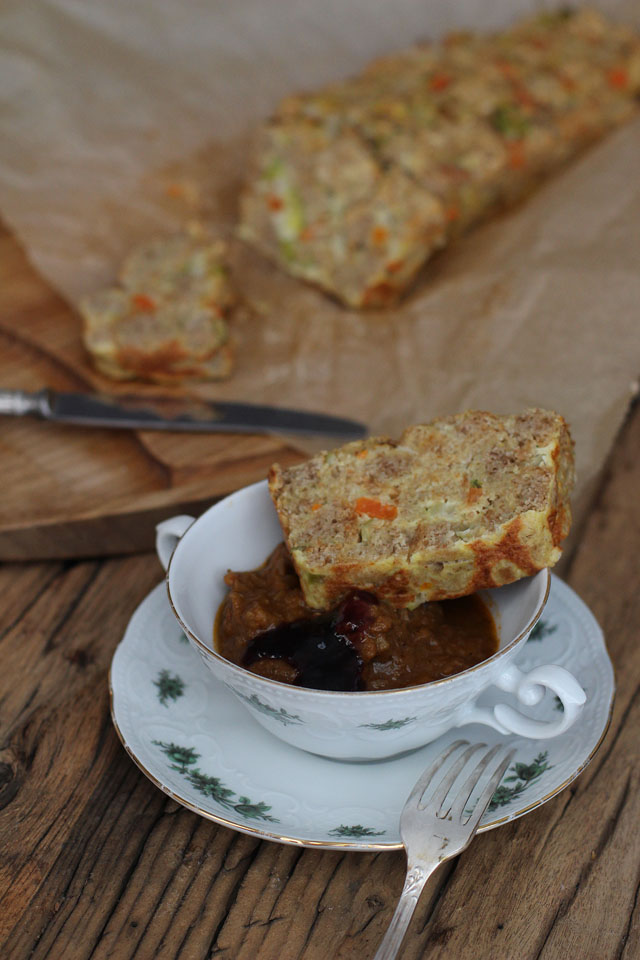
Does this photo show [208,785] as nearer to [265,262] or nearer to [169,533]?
[169,533]

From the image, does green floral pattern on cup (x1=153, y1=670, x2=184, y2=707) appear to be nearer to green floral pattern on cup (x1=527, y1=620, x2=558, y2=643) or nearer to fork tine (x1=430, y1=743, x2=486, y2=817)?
fork tine (x1=430, y1=743, x2=486, y2=817)

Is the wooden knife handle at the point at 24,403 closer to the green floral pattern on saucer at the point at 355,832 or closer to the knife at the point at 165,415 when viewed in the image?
the knife at the point at 165,415

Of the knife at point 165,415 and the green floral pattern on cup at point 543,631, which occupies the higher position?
the knife at point 165,415

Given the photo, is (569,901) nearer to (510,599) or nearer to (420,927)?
(420,927)

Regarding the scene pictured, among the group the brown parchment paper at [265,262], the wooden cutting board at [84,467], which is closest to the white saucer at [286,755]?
the wooden cutting board at [84,467]

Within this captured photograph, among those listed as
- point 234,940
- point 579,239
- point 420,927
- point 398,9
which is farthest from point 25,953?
point 398,9

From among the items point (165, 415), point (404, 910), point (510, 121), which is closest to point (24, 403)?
point (165, 415)

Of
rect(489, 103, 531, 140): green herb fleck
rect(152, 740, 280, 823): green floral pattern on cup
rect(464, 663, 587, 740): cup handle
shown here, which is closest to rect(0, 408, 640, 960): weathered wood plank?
rect(152, 740, 280, 823): green floral pattern on cup

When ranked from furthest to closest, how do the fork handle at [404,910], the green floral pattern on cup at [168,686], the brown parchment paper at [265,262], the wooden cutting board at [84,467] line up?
the brown parchment paper at [265,262], the wooden cutting board at [84,467], the green floral pattern on cup at [168,686], the fork handle at [404,910]
